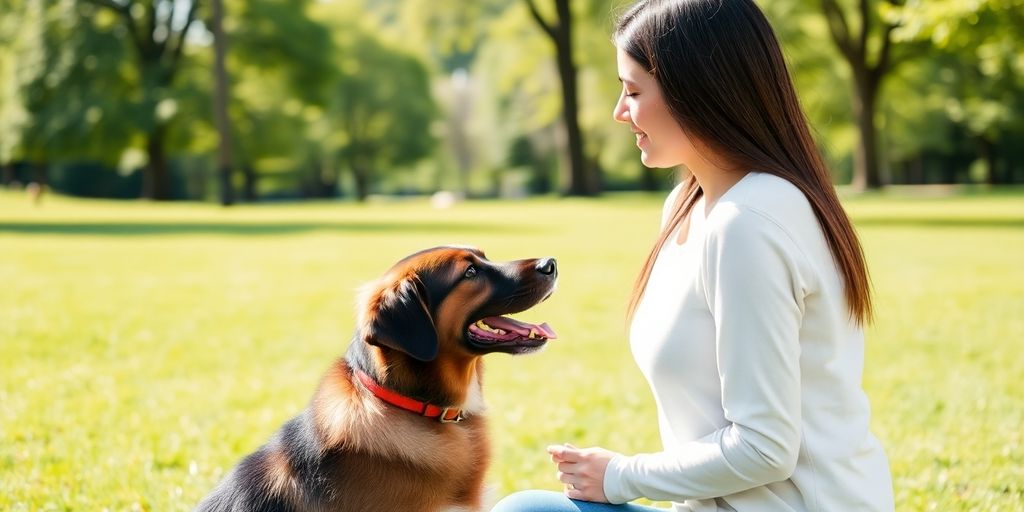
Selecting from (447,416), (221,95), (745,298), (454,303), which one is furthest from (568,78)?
(745,298)

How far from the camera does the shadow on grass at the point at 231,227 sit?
24.6m

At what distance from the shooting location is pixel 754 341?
237cm

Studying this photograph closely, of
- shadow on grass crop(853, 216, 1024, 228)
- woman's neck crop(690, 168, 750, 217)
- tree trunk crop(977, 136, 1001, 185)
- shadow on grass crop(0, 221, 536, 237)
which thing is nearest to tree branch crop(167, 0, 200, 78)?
shadow on grass crop(0, 221, 536, 237)

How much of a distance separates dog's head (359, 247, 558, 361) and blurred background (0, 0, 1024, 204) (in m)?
21.1

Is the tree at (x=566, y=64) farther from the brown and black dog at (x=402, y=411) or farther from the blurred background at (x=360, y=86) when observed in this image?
the brown and black dog at (x=402, y=411)

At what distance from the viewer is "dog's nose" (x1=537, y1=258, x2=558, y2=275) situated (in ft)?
12.9

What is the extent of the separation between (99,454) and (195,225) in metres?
23.1

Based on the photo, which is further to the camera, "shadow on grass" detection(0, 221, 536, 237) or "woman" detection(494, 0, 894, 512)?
"shadow on grass" detection(0, 221, 536, 237)

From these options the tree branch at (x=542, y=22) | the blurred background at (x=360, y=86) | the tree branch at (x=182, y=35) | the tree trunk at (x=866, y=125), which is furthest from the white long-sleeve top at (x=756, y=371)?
the tree branch at (x=182, y=35)

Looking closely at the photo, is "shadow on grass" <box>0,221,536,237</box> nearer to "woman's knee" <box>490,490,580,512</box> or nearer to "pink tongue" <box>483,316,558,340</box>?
"pink tongue" <box>483,316,558,340</box>

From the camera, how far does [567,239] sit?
2156 cm

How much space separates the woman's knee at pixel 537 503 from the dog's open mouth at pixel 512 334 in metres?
0.62

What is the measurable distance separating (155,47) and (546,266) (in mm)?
44575

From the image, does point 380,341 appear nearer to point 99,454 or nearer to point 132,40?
point 99,454
